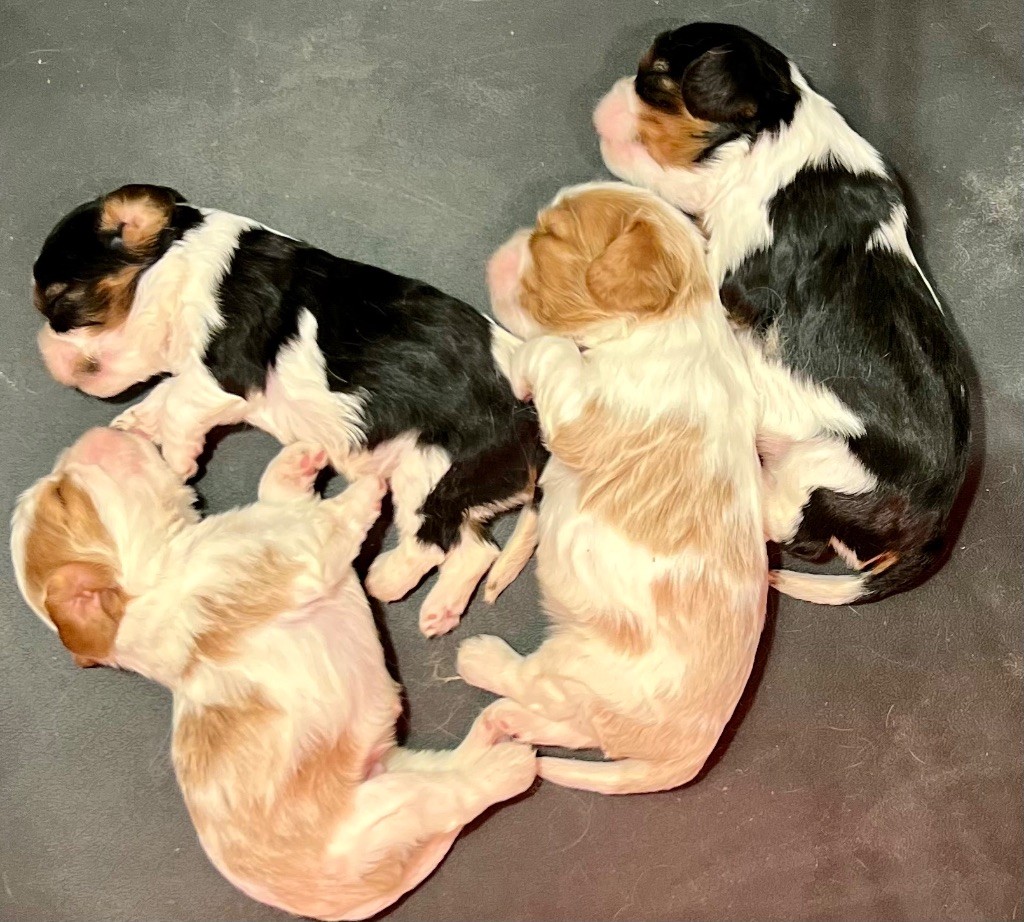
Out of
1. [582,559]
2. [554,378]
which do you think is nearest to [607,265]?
[554,378]

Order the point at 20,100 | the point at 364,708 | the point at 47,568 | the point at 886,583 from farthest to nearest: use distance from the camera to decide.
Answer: the point at 20,100, the point at 886,583, the point at 364,708, the point at 47,568

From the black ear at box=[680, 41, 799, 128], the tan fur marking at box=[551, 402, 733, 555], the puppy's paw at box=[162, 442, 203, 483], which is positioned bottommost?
the puppy's paw at box=[162, 442, 203, 483]

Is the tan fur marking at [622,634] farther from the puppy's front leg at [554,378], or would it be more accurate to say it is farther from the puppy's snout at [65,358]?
the puppy's snout at [65,358]

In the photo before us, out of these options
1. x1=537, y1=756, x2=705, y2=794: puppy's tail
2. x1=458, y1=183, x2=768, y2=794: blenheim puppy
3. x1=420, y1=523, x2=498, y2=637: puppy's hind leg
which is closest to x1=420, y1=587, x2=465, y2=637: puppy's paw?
x1=420, y1=523, x2=498, y2=637: puppy's hind leg

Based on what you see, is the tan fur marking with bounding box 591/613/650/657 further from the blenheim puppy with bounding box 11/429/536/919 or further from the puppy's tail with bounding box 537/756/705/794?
the blenheim puppy with bounding box 11/429/536/919

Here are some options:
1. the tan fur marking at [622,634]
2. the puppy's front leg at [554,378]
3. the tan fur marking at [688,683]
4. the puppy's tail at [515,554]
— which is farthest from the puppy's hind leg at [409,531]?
the tan fur marking at [688,683]

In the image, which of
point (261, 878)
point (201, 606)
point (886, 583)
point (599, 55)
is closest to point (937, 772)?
point (886, 583)

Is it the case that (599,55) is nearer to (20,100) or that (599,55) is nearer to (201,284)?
(201,284)
